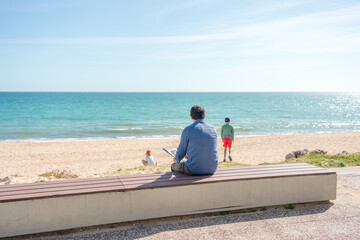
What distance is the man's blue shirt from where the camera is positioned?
424 centimetres

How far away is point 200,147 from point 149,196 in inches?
37.2

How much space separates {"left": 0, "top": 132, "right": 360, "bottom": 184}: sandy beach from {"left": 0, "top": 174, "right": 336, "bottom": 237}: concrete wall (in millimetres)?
7417

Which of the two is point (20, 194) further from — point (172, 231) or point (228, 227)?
point (228, 227)

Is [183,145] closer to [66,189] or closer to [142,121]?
[66,189]

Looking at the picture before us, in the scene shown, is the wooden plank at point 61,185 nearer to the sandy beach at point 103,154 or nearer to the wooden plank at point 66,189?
the wooden plank at point 66,189

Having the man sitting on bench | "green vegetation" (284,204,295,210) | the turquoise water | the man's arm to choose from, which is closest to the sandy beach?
the turquoise water

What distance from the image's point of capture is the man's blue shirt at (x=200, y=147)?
167 inches

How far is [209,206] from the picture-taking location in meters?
4.13

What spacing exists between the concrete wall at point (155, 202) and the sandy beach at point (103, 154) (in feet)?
24.3

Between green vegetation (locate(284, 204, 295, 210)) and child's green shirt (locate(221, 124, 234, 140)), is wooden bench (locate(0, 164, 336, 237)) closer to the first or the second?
green vegetation (locate(284, 204, 295, 210))

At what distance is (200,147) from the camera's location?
4.24 m

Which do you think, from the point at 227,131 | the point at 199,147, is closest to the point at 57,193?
the point at 199,147

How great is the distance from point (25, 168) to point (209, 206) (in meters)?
10.9

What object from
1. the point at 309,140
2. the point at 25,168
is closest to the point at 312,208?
the point at 25,168
